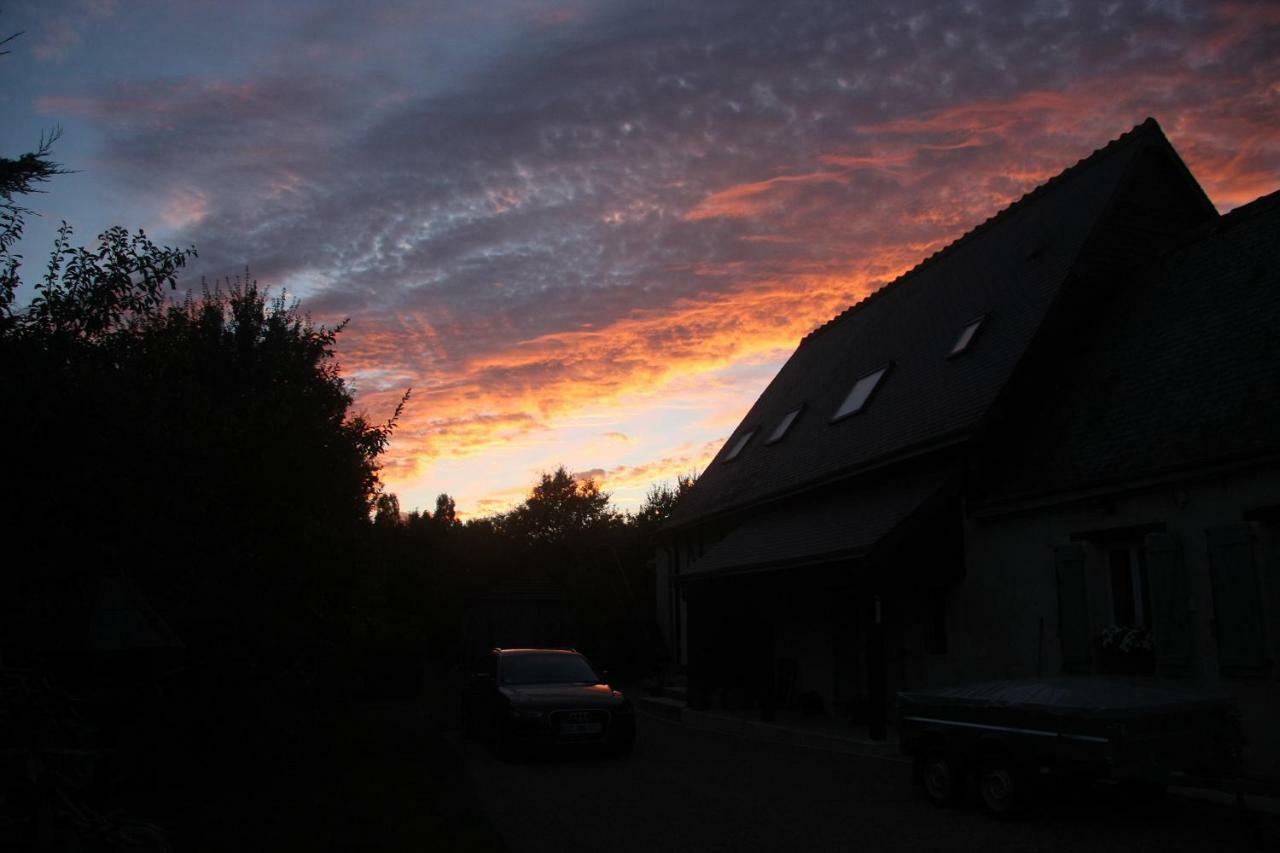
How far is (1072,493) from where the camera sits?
11844 millimetres

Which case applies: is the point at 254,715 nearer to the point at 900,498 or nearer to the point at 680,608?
the point at 900,498

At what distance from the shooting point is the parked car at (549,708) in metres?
13.1

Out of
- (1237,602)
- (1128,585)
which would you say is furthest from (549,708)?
(1237,602)

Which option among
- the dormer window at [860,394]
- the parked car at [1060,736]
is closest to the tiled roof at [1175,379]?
the parked car at [1060,736]

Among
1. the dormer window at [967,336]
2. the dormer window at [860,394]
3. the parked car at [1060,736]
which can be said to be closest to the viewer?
the parked car at [1060,736]

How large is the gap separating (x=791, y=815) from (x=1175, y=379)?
7059 millimetres

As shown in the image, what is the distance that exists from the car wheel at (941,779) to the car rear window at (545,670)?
20.6 ft

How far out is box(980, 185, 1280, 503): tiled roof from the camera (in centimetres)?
1040

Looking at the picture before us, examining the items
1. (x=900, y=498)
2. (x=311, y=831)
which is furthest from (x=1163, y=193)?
(x=311, y=831)

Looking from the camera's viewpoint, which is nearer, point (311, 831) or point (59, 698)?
point (59, 698)

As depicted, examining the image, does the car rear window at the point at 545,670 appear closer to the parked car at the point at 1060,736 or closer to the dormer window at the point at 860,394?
the parked car at the point at 1060,736

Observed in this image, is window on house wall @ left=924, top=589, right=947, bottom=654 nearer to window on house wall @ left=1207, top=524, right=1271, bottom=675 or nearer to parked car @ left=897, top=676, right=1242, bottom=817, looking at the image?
window on house wall @ left=1207, top=524, right=1271, bottom=675

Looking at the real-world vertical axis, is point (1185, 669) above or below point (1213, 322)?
below

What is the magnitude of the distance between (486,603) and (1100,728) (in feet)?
86.9
